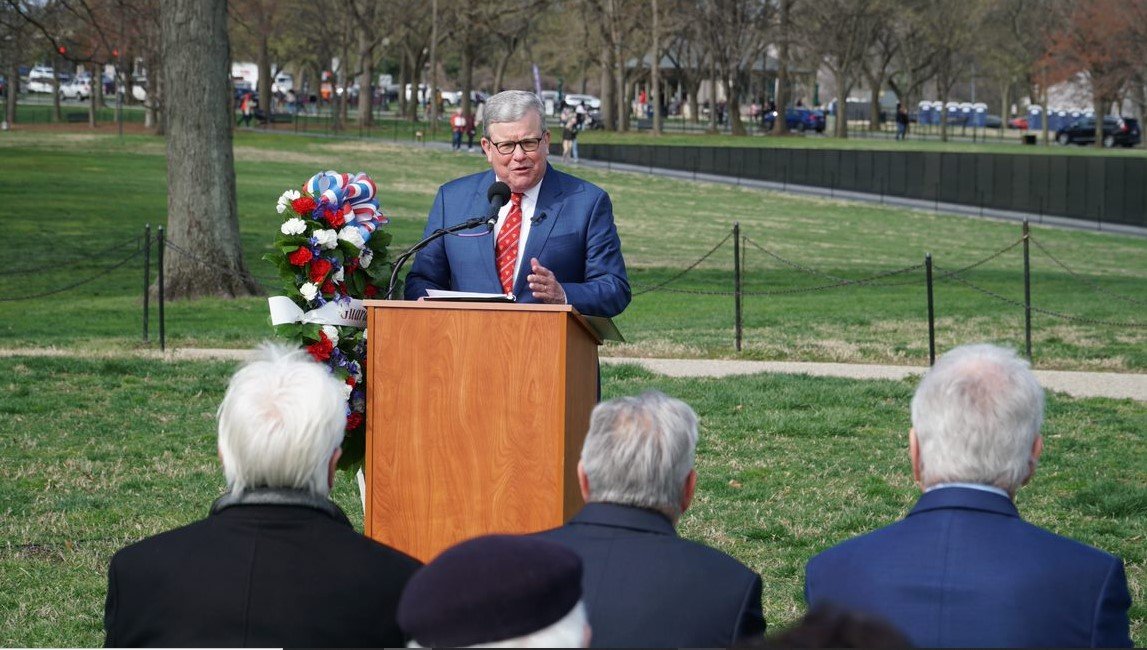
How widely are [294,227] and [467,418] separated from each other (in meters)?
1.18

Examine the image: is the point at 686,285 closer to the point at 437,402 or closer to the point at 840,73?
the point at 437,402

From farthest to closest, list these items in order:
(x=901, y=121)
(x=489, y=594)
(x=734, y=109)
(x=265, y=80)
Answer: (x=734, y=109), (x=265, y=80), (x=901, y=121), (x=489, y=594)

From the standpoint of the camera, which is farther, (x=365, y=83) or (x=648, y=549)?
(x=365, y=83)

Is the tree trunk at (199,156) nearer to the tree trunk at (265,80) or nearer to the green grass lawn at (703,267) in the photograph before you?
the green grass lawn at (703,267)

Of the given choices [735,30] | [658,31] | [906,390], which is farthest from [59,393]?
[735,30]

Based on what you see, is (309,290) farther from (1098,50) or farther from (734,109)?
(734,109)

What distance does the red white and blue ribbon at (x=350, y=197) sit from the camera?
5457mm

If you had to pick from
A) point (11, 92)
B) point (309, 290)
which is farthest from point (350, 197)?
point (11, 92)

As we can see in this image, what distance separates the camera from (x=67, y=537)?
7.23 meters

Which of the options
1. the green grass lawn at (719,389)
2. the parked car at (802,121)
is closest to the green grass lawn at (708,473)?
the green grass lawn at (719,389)

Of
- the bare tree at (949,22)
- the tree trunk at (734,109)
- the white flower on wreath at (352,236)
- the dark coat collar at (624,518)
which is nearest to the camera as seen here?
the dark coat collar at (624,518)

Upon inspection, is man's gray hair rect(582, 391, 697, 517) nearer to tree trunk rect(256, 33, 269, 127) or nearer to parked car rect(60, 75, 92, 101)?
tree trunk rect(256, 33, 269, 127)

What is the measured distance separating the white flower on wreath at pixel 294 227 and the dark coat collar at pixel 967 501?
264 cm

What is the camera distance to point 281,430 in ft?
11.3
